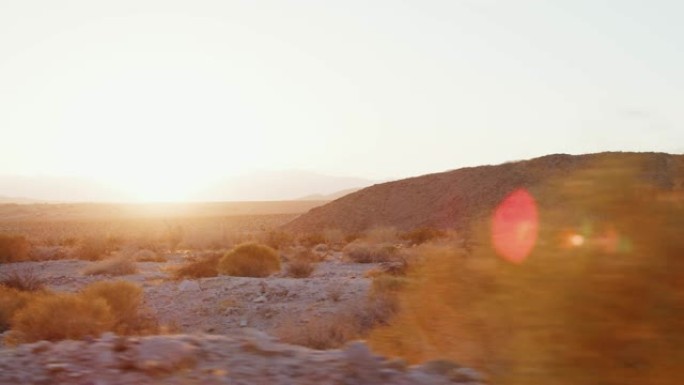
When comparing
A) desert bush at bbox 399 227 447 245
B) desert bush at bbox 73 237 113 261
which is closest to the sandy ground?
desert bush at bbox 73 237 113 261

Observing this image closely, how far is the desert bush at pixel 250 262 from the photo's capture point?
28453 mm

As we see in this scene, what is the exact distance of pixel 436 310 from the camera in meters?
9.20

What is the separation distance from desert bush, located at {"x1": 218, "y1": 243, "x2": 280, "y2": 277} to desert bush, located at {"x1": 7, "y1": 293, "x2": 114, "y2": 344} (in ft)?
48.7

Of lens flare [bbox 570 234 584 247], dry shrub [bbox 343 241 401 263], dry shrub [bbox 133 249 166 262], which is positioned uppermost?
lens flare [bbox 570 234 584 247]

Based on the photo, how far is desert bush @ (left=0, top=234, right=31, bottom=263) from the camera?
38.2 m

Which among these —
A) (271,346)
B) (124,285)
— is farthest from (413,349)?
(124,285)

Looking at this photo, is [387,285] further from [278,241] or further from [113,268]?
[278,241]

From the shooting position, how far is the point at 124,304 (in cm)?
1792

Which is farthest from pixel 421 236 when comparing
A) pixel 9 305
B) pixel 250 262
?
pixel 9 305

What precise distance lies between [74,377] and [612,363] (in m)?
4.68

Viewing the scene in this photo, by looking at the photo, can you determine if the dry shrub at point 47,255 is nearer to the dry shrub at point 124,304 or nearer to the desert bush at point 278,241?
the desert bush at point 278,241

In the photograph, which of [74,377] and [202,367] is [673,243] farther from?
[74,377]

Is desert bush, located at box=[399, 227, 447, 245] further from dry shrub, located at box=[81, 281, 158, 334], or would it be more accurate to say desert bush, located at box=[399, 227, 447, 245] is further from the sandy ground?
the sandy ground

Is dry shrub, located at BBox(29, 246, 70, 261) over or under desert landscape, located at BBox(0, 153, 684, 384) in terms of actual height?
under
